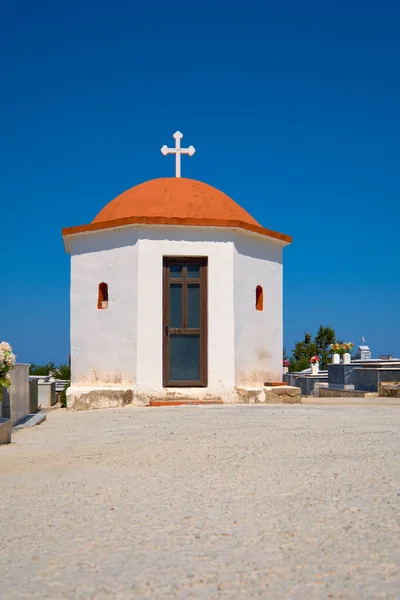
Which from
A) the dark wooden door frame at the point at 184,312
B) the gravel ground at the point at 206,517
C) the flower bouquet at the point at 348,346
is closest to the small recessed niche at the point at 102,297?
the dark wooden door frame at the point at 184,312

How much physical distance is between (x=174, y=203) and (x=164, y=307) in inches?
87.6

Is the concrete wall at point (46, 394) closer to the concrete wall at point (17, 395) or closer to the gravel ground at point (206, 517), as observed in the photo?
the concrete wall at point (17, 395)

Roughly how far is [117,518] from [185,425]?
4.66 metres

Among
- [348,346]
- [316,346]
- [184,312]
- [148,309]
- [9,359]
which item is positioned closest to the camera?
[9,359]

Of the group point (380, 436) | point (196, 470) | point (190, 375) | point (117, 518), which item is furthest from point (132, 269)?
point (117, 518)

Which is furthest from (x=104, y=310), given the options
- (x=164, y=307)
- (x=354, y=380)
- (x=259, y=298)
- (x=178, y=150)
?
(x=354, y=380)

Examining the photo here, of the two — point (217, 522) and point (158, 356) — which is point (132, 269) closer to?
point (158, 356)

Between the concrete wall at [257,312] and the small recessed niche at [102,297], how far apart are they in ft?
8.56

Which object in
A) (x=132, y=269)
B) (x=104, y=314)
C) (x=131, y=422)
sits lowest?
(x=131, y=422)

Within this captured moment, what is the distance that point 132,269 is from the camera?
13.2 m

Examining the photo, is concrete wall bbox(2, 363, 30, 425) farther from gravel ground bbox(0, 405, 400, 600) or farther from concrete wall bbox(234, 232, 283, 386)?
concrete wall bbox(234, 232, 283, 386)

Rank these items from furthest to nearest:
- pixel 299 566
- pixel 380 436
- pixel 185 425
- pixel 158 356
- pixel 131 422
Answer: pixel 158 356 → pixel 131 422 → pixel 185 425 → pixel 380 436 → pixel 299 566

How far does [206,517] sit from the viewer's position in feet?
12.8

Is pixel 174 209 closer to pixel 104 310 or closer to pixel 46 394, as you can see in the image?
pixel 104 310
